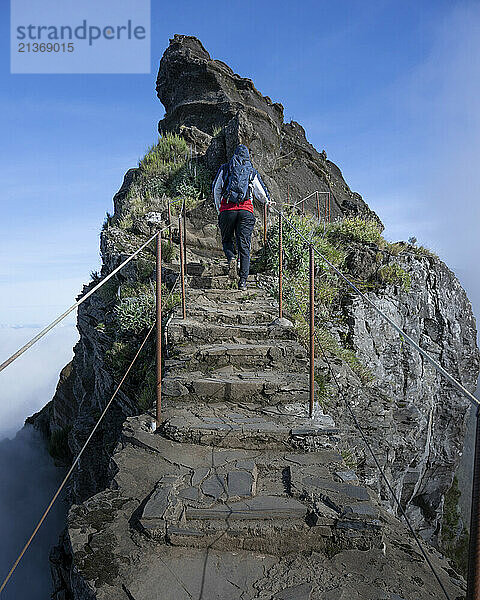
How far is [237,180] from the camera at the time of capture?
705 cm

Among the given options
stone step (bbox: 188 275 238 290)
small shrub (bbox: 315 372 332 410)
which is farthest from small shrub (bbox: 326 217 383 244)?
small shrub (bbox: 315 372 332 410)

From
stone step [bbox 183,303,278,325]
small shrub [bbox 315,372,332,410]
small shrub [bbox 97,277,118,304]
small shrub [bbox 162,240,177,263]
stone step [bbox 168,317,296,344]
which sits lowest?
small shrub [bbox 315,372,332,410]

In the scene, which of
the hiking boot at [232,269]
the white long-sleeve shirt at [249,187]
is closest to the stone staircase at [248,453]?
the hiking boot at [232,269]

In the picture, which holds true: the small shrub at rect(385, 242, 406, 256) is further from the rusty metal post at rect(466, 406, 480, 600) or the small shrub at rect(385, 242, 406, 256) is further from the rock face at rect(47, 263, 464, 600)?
the rusty metal post at rect(466, 406, 480, 600)

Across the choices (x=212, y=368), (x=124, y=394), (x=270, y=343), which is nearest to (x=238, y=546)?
(x=212, y=368)

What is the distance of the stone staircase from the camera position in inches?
106

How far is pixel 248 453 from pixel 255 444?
14 cm

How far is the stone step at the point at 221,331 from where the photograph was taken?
5.54 m

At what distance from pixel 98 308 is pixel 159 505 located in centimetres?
604

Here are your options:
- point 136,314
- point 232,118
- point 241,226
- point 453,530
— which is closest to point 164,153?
point 232,118

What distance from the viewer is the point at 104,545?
2.61 m

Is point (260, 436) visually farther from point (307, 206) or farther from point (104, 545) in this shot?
point (307, 206)

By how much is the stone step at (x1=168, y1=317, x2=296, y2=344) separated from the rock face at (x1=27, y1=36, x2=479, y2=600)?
0.02 m

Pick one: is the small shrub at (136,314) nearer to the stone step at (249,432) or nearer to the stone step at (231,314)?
the stone step at (231,314)
